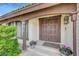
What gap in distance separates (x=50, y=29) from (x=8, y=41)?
3.47 feet

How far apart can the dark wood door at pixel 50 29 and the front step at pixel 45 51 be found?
0.26 metres

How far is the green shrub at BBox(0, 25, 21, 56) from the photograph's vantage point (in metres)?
4.55

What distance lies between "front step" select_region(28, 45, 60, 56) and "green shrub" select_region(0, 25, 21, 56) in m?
0.41

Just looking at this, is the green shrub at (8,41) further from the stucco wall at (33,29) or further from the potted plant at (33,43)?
the stucco wall at (33,29)

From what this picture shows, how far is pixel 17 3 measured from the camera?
4.24 metres

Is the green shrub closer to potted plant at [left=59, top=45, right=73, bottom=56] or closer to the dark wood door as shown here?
the dark wood door

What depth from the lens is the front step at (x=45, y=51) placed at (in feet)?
15.1

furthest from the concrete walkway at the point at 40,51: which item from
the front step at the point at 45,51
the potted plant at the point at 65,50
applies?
the potted plant at the point at 65,50

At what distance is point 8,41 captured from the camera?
15.2 feet

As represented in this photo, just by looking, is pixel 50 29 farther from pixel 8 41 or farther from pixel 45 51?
pixel 8 41

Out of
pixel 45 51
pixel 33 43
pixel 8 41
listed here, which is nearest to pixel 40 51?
pixel 45 51

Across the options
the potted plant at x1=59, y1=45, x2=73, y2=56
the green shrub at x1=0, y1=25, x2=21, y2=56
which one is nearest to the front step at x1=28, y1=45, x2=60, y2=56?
the potted plant at x1=59, y1=45, x2=73, y2=56

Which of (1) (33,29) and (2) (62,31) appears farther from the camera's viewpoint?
(2) (62,31)

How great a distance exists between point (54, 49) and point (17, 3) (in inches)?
54.3
